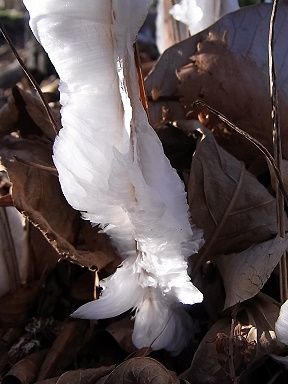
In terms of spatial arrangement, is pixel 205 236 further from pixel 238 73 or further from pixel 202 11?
pixel 202 11

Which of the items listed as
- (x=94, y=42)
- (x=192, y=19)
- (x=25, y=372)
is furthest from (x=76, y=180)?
(x=192, y=19)

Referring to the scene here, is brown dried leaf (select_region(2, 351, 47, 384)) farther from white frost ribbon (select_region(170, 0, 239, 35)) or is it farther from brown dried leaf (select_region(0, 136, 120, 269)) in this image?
white frost ribbon (select_region(170, 0, 239, 35))

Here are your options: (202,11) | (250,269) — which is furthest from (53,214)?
(202,11)

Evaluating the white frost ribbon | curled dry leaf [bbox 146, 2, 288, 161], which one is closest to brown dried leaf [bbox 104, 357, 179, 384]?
curled dry leaf [bbox 146, 2, 288, 161]

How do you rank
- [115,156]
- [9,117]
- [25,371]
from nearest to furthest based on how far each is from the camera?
1. [115,156]
2. [25,371]
3. [9,117]

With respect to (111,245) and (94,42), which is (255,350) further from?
(94,42)

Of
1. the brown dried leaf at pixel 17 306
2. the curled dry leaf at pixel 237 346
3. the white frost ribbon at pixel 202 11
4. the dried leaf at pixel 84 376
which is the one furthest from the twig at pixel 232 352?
the white frost ribbon at pixel 202 11
